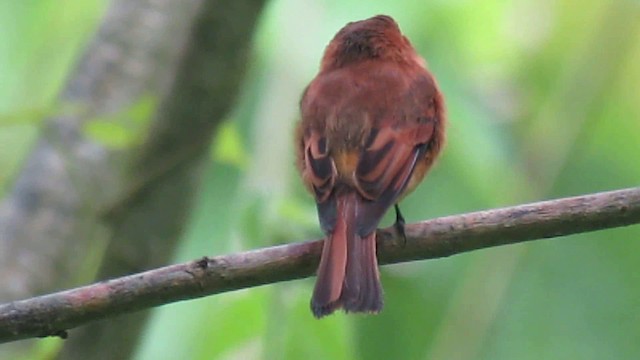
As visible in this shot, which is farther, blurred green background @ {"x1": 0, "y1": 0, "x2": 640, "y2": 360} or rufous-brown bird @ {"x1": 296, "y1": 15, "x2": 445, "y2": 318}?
blurred green background @ {"x1": 0, "y1": 0, "x2": 640, "y2": 360}

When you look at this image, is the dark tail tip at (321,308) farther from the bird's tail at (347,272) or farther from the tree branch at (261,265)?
the tree branch at (261,265)

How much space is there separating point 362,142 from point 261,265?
94cm

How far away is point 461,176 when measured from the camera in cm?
465

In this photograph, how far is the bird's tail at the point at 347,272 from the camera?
11.7 ft

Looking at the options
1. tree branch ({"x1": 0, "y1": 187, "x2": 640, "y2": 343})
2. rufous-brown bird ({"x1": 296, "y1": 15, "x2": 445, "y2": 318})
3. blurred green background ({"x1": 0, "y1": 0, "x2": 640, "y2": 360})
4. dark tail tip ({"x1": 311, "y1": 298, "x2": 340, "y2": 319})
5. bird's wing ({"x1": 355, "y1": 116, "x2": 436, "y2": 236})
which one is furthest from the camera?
blurred green background ({"x1": 0, "y1": 0, "x2": 640, "y2": 360})

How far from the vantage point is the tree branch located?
3.20 metres

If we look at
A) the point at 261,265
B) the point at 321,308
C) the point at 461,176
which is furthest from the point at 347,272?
the point at 461,176

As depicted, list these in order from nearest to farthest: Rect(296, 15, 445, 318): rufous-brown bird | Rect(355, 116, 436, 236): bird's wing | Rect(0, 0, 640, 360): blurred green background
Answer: Rect(296, 15, 445, 318): rufous-brown bird < Rect(355, 116, 436, 236): bird's wing < Rect(0, 0, 640, 360): blurred green background

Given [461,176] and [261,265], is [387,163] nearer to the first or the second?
[461,176]

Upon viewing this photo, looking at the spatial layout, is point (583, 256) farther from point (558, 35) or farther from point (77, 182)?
point (77, 182)

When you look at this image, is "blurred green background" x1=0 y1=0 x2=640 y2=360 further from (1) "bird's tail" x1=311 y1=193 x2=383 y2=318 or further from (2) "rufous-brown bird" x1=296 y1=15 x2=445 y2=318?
(1) "bird's tail" x1=311 y1=193 x2=383 y2=318

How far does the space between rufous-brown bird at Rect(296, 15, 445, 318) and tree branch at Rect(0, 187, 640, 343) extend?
8.2 inches

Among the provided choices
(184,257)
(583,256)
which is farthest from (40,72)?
(583,256)

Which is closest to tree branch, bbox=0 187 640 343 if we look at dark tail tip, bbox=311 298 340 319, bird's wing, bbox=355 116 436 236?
dark tail tip, bbox=311 298 340 319
